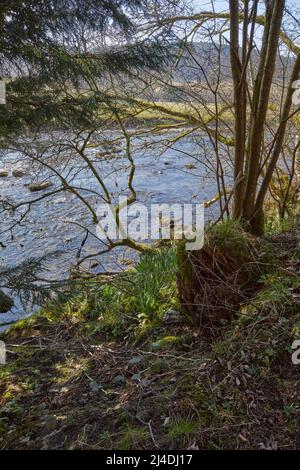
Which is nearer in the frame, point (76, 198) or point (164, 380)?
point (164, 380)

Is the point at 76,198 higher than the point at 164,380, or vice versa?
the point at 164,380

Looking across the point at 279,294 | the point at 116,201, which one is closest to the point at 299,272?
the point at 279,294

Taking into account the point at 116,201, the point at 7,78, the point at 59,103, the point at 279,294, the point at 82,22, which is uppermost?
the point at 82,22

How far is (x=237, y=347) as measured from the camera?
224 centimetres

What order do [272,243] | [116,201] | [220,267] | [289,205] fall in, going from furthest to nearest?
[116,201] → [289,205] → [272,243] → [220,267]

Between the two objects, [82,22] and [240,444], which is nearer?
[240,444]

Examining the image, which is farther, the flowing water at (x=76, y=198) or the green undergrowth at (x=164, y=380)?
the flowing water at (x=76, y=198)

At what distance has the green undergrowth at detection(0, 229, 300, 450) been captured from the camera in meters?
1.82

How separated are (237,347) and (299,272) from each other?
2.74ft

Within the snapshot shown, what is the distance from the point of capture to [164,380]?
2.22 meters

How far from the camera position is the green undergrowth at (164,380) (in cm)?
182

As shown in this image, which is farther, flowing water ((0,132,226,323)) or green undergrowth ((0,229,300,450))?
flowing water ((0,132,226,323))

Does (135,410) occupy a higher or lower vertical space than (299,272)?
lower
